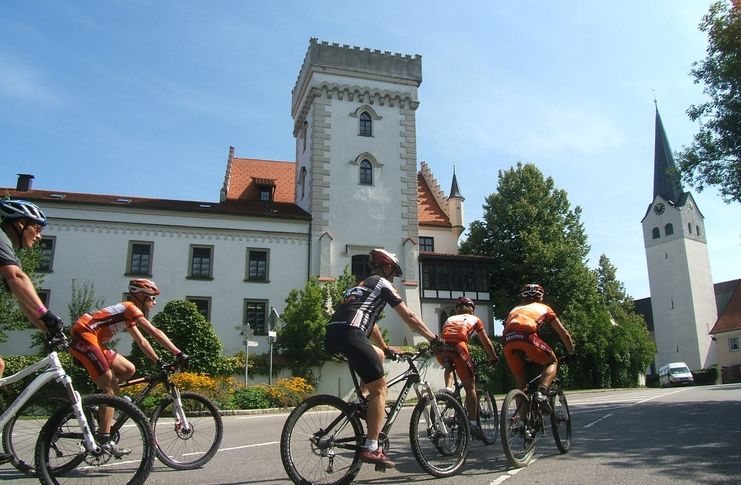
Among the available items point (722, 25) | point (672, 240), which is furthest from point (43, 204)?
point (672, 240)

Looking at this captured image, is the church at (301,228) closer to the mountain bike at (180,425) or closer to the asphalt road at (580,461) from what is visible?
the asphalt road at (580,461)

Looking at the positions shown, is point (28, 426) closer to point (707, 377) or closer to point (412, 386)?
point (412, 386)

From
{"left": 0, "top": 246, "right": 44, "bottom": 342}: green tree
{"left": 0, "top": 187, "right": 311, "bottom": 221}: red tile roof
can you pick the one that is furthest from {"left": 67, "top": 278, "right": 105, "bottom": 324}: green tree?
{"left": 0, "top": 187, "right": 311, "bottom": 221}: red tile roof

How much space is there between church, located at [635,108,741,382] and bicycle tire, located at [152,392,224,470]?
2905 inches

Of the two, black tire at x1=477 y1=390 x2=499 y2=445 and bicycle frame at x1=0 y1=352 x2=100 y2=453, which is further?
black tire at x1=477 y1=390 x2=499 y2=445

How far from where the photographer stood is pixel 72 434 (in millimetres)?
4918

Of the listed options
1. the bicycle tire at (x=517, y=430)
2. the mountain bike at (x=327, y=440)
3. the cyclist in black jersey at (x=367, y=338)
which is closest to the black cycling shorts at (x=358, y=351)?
the cyclist in black jersey at (x=367, y=338)

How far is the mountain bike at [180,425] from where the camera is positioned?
6797 mm

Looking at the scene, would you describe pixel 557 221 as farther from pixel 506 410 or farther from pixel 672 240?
pixel 672 240

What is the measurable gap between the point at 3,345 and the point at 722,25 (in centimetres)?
3094

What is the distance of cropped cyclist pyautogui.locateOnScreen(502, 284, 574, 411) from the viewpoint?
7.22m

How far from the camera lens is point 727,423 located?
1003 cm

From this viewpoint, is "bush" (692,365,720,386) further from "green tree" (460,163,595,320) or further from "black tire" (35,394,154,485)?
"black tire" (35,394,154,485)

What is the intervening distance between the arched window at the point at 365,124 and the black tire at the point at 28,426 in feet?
107
